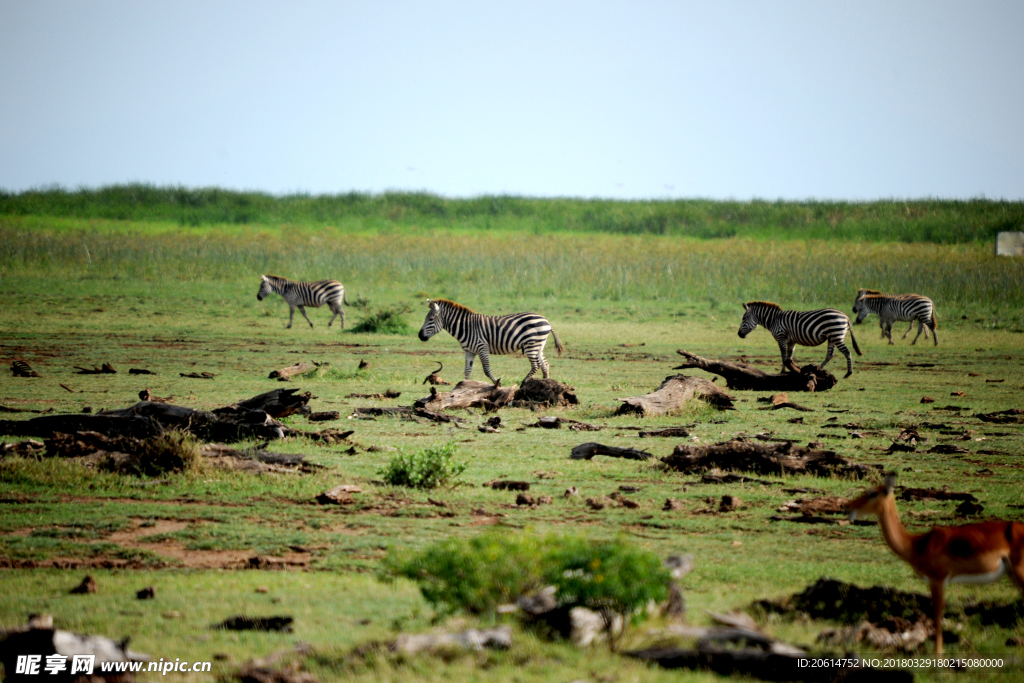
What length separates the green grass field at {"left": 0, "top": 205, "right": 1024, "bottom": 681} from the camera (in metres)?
5.00

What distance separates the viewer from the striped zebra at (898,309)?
24859 mm

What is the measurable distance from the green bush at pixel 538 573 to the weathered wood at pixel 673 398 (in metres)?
8.12

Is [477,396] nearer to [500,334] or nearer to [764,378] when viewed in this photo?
[500,334]

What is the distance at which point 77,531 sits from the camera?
266 inches

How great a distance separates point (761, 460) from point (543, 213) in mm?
59624

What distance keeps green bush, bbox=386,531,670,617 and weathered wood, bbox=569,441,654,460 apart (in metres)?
4.96

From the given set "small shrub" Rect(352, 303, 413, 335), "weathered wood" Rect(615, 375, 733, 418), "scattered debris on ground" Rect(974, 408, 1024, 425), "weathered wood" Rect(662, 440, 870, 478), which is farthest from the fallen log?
"small shrub" Rect(352, 303, 413, 335)

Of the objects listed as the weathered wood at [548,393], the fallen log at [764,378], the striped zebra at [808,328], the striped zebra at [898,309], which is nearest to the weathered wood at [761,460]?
the weathered wood at [548,393]

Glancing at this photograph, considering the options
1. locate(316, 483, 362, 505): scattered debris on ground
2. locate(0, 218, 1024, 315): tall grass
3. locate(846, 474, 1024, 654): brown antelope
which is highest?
locate(0, 218, 1024, 315): tall grass

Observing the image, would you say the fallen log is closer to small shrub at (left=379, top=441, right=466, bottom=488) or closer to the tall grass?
small shrub at (left=379, top=441, right=466, bottom=488)

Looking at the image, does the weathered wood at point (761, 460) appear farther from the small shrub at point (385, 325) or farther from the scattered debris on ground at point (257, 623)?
the small shrub at point (385, 325)

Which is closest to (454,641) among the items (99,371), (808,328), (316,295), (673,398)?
→ (673,398)

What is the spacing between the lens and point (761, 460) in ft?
30.2

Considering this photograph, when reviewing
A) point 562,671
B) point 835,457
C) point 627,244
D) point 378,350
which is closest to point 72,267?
point 378,350
